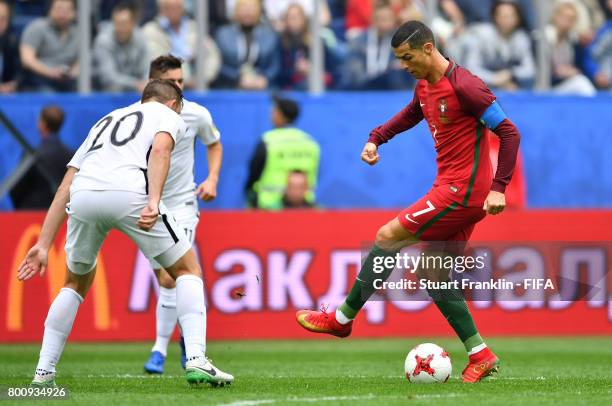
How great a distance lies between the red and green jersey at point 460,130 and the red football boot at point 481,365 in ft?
3.27

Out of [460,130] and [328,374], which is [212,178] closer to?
[328,374]

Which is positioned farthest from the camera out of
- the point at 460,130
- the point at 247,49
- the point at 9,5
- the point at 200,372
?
the point at 247,49

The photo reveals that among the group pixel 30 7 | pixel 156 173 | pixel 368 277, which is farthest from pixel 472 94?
pixel 30 7

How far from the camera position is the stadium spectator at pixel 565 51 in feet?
Answer: 52.6

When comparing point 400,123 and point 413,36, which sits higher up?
point 413,36

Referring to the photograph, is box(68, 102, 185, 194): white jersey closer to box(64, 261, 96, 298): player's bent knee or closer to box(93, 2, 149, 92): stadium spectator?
box(64, 261, 96, 298): player's bent knee

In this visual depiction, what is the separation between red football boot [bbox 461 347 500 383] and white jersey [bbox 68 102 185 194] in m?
2.48

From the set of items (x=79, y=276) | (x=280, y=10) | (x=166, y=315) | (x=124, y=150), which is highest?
(x=280, y=10)

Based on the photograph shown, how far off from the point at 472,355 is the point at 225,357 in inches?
138

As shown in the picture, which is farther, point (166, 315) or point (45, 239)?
point (166, 315)

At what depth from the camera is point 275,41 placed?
15.5 meters

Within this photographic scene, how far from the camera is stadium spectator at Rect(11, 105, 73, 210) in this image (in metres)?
14.2

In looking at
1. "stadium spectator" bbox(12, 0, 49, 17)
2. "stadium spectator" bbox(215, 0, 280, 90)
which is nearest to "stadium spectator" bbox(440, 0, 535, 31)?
"stadium spectator" bbox(215, 0, 280, 90)

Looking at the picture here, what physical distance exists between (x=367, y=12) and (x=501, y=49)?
172cm
